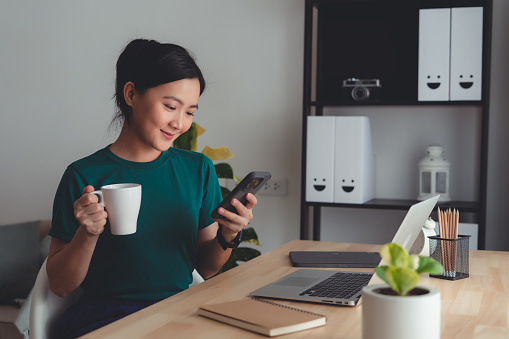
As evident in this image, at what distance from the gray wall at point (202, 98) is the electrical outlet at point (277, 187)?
3 cm

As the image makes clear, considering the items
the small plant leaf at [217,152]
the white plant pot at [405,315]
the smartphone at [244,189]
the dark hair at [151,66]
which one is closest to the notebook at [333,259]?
the smartphone at [244,189]

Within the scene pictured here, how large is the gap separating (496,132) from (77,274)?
2.04 metres

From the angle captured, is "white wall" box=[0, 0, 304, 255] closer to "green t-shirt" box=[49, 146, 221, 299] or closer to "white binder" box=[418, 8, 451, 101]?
"white binder" box=[418, 8, 451, 101]

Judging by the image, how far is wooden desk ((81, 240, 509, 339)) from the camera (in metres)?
0.92

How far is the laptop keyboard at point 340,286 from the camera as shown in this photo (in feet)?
3.72

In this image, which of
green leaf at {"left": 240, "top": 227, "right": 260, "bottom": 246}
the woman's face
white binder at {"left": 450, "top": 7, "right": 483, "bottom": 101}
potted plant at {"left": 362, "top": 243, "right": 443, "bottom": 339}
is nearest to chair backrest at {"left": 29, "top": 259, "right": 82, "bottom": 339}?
the woman's face

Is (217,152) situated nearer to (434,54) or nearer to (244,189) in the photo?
(434,54)

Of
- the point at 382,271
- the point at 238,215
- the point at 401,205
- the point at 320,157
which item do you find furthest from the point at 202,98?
the point at 382,271

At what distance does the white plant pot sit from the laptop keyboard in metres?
0.33

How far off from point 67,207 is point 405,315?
0.91m

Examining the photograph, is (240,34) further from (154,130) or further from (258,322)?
(258,322)

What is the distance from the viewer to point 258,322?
3.07 ft

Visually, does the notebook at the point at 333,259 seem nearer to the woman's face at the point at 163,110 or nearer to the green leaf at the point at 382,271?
the woman's face at the point at 163,110

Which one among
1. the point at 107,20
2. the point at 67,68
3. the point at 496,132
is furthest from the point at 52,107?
the point at 496,132
